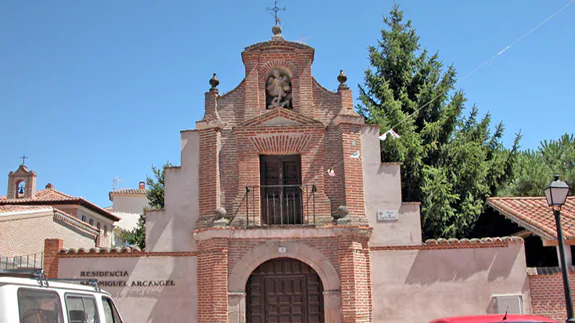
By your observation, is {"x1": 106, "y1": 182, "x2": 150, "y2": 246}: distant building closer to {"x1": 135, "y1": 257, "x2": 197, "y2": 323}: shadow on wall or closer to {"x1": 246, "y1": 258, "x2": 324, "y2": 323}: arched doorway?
{"x1": 135, "y1": 257, "x2": 197, "y2": 323}: shadow on wall

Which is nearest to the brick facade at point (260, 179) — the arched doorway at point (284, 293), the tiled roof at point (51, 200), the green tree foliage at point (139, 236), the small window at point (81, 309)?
the arched doorway at point (284, 293)

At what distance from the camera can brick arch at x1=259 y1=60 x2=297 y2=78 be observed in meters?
17.2

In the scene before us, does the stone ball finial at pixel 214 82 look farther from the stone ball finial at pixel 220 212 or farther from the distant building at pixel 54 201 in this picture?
the distant building at pixel 54 201

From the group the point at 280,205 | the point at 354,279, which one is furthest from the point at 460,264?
the point at 280,205

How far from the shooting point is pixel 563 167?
25.9 m


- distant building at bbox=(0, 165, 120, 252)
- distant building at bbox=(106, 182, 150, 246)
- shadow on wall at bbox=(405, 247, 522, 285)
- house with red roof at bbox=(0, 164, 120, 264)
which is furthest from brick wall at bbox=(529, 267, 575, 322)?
distant building at bbox=(106, 182, 150, 246)

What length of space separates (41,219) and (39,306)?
1969cm

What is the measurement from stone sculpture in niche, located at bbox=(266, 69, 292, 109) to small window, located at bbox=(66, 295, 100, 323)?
9447mm

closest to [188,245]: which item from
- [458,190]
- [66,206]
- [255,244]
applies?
[255,244]

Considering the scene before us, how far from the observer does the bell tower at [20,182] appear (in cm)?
3212

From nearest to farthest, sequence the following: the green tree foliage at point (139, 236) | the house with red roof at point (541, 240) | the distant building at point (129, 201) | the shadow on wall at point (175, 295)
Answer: the house with red roof at point (541, 240)
the shadow on wall at point (175, 295)
the green tree foliage at point (139, 236)
the distant building at point (129, 201)

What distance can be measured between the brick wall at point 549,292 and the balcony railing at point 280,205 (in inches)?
237

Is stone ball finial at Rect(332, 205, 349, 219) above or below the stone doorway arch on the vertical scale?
above

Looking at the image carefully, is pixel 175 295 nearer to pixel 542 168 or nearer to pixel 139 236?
pixel 139 236
